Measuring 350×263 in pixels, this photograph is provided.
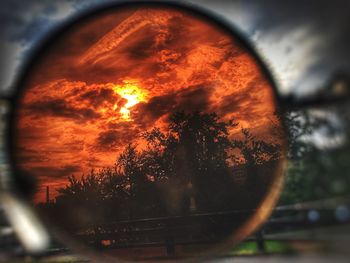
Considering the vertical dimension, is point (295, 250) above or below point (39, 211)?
below

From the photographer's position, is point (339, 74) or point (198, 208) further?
point (198, 208)

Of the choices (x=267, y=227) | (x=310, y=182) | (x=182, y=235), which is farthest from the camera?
(x=182, y=235)

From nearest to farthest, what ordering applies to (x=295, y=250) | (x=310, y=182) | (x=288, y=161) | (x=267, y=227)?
1. (x=295, y=250)
2. (x=310, y=182)
3. (x=267, y=227)
4. (x=288, y=161)

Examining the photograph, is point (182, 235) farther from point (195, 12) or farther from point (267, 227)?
point (195, 12)

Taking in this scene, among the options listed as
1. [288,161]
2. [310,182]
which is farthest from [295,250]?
[288,161]

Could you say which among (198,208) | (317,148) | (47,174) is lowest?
(198,208)

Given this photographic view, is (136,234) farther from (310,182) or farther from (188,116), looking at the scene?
(310,182)
